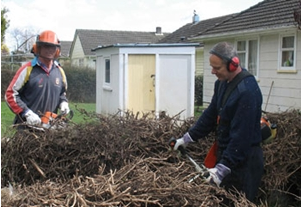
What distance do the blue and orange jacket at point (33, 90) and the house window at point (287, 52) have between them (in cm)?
1002

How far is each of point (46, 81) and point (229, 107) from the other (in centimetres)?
233

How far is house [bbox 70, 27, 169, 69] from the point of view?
126ft

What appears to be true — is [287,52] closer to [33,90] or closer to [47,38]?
[47,38]

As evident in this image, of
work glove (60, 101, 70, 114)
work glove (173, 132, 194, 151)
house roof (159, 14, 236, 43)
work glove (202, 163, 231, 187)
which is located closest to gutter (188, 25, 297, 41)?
house roof (159, 14, 236, 43)

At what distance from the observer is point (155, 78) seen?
12.7m

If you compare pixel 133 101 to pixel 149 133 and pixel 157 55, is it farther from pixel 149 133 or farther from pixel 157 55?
pixel 149 133

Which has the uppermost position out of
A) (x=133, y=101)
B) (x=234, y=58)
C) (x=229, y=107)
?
(x=234, y=58)

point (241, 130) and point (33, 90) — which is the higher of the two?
point (33, 90)

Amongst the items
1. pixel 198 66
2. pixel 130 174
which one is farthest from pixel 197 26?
pixel 130 174

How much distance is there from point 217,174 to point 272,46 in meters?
12.1

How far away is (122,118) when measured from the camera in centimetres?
461

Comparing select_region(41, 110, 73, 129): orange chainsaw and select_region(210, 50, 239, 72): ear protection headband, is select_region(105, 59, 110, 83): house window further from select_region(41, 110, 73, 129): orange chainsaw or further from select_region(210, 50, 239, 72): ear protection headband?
select_region(210, 50, 239, 72): ear protection headband

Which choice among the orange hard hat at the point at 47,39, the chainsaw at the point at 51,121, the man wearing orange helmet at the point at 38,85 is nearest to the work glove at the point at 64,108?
the man wearing orange helmet at the point at 38,85

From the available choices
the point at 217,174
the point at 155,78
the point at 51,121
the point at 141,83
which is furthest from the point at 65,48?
the point at 217,174
